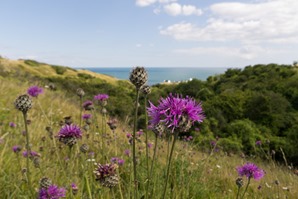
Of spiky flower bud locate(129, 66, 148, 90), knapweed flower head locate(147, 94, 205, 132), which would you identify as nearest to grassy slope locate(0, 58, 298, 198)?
knapweed flower head locate(147, 94, 205, 132)

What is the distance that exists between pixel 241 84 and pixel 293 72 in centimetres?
828

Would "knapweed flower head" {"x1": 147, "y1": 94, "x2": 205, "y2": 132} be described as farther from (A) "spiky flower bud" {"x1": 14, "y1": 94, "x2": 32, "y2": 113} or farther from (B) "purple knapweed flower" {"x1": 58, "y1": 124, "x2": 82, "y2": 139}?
(A) "spiky flower bud" {"x1": 14, "y1": 94, "x2": 32, "y2": 113}

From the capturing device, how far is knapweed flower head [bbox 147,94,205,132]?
160 cm

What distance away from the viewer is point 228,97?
35.2 meters

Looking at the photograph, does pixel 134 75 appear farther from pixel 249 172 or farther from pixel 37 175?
pixel 37 175

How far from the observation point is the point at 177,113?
1.66 metres

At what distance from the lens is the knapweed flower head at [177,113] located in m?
1.60

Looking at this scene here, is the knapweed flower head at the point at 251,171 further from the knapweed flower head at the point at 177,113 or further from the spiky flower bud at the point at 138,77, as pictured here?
the spiky flower bud at the point at 138,77

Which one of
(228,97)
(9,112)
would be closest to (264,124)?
(228,97)

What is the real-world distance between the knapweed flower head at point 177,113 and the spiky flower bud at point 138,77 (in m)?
0.16

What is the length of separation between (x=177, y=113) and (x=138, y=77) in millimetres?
321

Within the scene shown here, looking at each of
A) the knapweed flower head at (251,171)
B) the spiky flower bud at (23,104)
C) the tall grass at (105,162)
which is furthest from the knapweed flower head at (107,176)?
the knapweed flower head at (251,171)

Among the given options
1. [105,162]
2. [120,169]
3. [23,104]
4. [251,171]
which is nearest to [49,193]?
[23,104]

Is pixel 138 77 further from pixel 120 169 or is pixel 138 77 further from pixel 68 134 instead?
pixel 120 169
